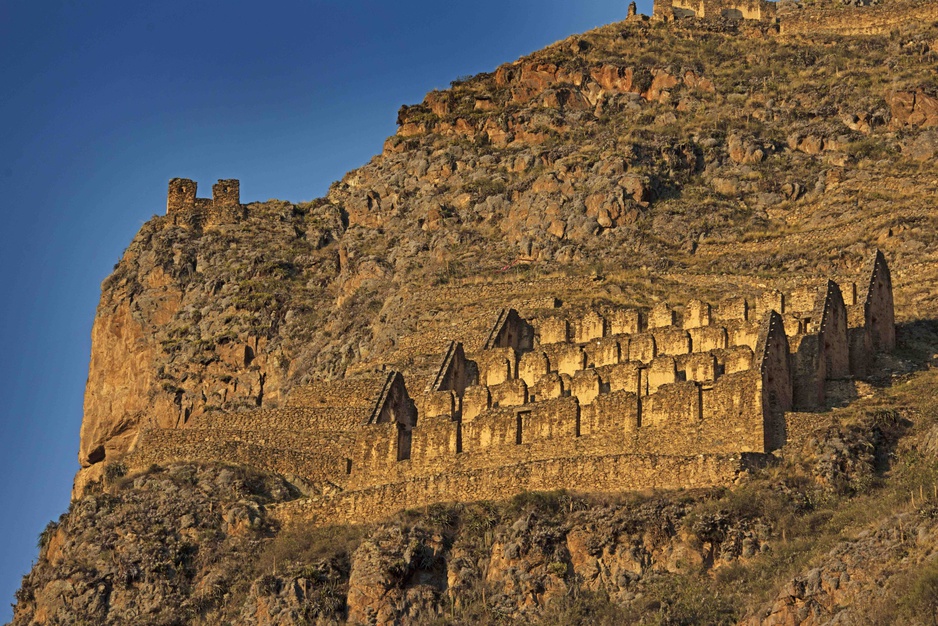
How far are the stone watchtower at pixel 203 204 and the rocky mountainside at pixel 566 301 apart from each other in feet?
1.71

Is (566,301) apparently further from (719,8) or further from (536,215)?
(719,8)

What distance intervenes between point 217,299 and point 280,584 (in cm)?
3005

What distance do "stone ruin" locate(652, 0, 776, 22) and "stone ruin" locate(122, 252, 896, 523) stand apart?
4333 centimetres

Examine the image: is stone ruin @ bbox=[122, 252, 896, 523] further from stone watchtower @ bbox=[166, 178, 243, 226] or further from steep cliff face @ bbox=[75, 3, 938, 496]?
stone watchtower @ bbox=[166, 178, 243, 226]

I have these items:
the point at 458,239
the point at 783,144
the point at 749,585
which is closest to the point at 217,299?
the point at 458,239

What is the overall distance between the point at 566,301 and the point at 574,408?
15292mm

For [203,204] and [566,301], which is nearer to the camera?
[566,301]

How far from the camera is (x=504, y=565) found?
51031 millimetres

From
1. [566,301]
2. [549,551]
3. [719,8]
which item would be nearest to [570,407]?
[549,551]

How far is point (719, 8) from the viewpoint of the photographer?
4242 inches

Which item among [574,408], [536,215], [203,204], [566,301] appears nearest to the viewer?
[574,408]

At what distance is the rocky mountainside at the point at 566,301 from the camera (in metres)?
49.0

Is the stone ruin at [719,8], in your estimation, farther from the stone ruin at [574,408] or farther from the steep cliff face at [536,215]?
the stone ruin at [574,408]

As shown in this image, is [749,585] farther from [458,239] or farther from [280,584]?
[458,239]
